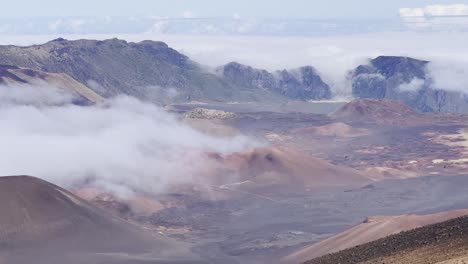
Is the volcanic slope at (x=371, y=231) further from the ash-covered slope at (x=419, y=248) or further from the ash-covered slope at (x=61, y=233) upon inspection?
the ash-covered slope at (x=419, y=248)

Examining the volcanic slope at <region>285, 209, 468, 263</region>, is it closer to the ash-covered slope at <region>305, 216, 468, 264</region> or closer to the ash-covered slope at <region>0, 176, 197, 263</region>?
the ash-covered slope at <region>0, 176, 197, 263</region>

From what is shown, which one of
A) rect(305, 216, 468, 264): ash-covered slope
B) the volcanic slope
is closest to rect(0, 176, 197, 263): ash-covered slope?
the volcanic slope

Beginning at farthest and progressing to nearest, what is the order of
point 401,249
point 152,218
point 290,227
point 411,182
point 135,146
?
point 135,146, point 411,182, point 152,218, point 290,227, point 401,249

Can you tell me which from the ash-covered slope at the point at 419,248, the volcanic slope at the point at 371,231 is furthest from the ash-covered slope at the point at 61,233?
the ash-covered slope at the point at 419,248

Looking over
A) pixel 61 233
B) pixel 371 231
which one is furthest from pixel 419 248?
pixel 61 233

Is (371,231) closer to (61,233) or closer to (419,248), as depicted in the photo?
(419,248)

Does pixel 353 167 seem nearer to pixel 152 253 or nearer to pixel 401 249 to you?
pixel 152 253

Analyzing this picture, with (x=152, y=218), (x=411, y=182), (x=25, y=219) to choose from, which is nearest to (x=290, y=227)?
(x=152, y=218)
